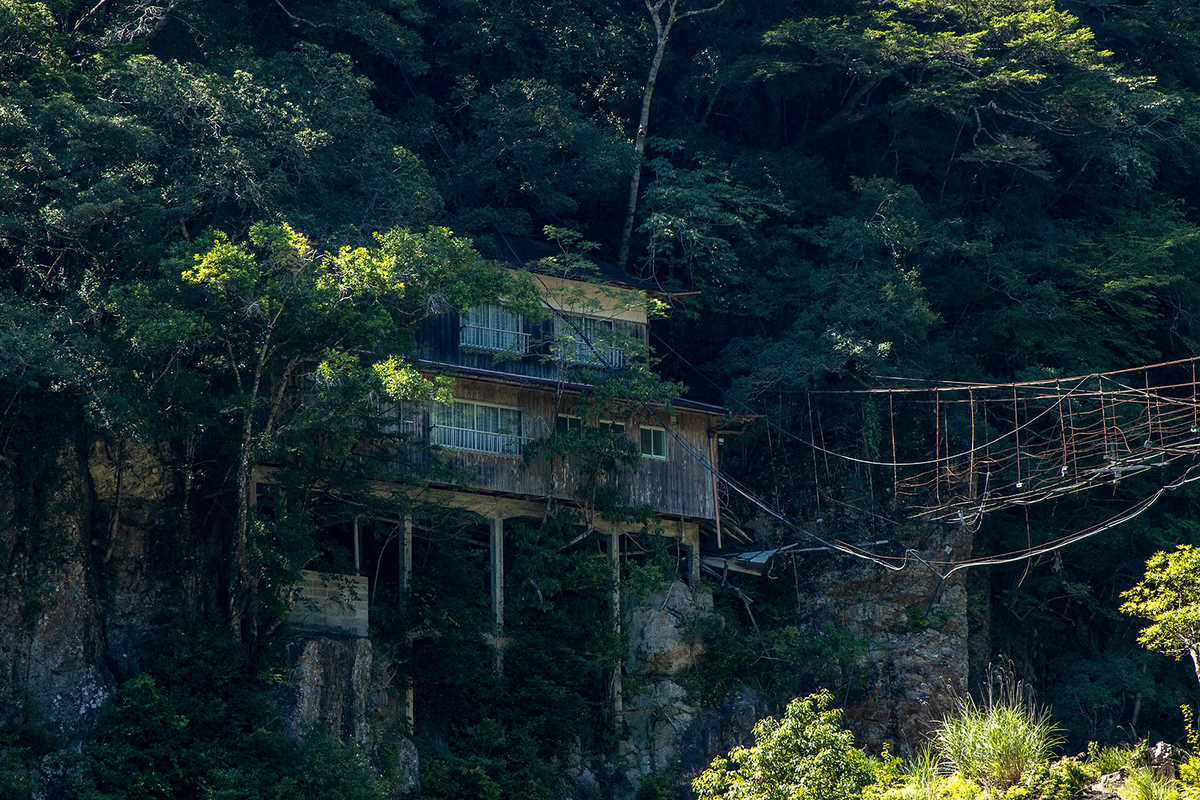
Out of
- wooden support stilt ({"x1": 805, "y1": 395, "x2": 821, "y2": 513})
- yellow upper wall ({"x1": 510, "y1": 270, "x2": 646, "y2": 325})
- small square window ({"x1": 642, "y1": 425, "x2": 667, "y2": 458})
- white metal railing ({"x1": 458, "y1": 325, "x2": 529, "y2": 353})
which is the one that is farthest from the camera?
wooden support stilt ({"x1": 805, "y1": 395, "x2": 821, "y2": 513})

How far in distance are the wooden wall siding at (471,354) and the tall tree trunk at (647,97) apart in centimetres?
640

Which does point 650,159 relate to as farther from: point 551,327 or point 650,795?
point 650,795

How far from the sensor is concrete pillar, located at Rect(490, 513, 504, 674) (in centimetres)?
2798

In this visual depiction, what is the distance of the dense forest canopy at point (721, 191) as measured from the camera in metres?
25.2

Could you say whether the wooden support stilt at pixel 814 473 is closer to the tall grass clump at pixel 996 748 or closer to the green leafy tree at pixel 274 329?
the green leafy tree at pixel 274 329

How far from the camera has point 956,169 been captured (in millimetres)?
37562

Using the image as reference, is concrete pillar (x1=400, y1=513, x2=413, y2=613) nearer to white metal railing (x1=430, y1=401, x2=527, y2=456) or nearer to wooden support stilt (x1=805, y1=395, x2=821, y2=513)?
white metal railing (x1=430, y1=401, x2=527, y2=456)

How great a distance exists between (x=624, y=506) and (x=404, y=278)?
7553mm

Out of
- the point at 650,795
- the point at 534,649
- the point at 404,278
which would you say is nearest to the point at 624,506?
the point at 534,649

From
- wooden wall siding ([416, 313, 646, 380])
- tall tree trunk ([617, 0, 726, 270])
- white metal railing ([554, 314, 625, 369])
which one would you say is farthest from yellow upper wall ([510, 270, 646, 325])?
tall tree trunk ([617, 0, 726, 270])

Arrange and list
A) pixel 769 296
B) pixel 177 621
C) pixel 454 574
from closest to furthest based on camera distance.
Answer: pixel 177 621, pixel 454 574, pixel 769 296

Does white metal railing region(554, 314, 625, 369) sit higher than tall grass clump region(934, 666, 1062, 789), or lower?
higher

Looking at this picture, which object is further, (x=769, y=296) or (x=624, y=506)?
(x=769, y=296)

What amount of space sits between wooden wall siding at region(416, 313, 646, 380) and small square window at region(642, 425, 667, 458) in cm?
189
